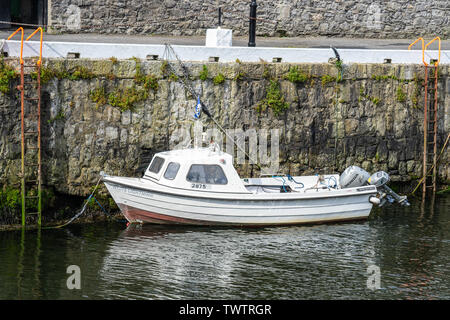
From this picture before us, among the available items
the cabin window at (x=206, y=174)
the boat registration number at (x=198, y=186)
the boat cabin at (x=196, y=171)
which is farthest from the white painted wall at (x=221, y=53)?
the boat registration number at (x=198, y=186)

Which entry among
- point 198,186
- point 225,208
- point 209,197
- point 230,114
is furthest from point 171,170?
point 230,114

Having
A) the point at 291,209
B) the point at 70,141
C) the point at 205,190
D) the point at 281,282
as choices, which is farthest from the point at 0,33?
the point at 281,282

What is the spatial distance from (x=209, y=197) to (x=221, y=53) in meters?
3.74

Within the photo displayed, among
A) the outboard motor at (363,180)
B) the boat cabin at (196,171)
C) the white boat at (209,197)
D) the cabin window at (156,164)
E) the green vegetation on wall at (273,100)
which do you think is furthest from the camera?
the green vegetation on wall at (273,100)

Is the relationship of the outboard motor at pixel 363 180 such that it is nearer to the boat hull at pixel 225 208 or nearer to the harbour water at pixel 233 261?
the boat hull at pixel 225 208

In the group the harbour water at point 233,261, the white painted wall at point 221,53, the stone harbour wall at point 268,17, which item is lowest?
the harbour water at point 233,261

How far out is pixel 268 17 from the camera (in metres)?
24.0

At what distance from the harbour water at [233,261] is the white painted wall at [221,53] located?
373cm

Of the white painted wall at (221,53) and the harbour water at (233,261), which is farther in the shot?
the white painted wall at (221,53)

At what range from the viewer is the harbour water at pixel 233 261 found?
539 inches

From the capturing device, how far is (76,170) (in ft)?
58.4

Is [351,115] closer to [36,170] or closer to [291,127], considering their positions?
[291,127]

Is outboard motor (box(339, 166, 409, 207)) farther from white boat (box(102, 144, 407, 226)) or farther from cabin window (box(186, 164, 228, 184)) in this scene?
cabin window (box(186, 164, 228, 184))

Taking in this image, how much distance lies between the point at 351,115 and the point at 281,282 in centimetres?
701
